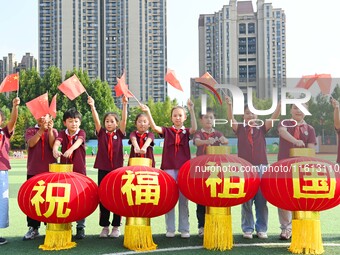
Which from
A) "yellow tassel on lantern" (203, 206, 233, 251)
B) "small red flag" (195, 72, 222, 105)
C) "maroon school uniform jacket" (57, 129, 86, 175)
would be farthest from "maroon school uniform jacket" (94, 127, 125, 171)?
"yellow tassel on lantern" (203, 206, 233, 251)

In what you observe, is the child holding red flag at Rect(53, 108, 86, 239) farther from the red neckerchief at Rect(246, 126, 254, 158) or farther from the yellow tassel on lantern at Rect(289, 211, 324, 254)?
the yellow tassel on lantern at Rect(289, 211, 324, 254)

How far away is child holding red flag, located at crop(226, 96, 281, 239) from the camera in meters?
4.93

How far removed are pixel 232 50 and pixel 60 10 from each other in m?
24.3

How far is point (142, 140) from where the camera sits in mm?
5109

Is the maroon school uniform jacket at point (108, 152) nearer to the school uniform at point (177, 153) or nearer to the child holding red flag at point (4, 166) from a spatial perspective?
the school uniform at point (177, 153)

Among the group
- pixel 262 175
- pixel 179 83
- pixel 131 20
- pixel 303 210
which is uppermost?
pixel 131 20

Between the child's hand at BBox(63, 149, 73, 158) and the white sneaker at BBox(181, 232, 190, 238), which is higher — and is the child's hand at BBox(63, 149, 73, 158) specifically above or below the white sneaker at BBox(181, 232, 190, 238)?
above

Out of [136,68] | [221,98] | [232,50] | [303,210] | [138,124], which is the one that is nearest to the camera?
[303,210]

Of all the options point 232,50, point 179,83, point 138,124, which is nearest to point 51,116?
point 138,124

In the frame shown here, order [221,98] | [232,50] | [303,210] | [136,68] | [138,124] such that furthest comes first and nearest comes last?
1. [136,68]
2. [232,50]
3. [138,124]
4. [221,98]
5. [303,210]

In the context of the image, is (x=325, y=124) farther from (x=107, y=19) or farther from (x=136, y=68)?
(x=107, y=19)

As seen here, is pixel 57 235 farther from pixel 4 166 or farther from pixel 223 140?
pixel 223 140

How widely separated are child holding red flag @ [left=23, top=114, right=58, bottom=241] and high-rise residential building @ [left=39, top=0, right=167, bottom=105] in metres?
53.3

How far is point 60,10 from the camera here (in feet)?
195
